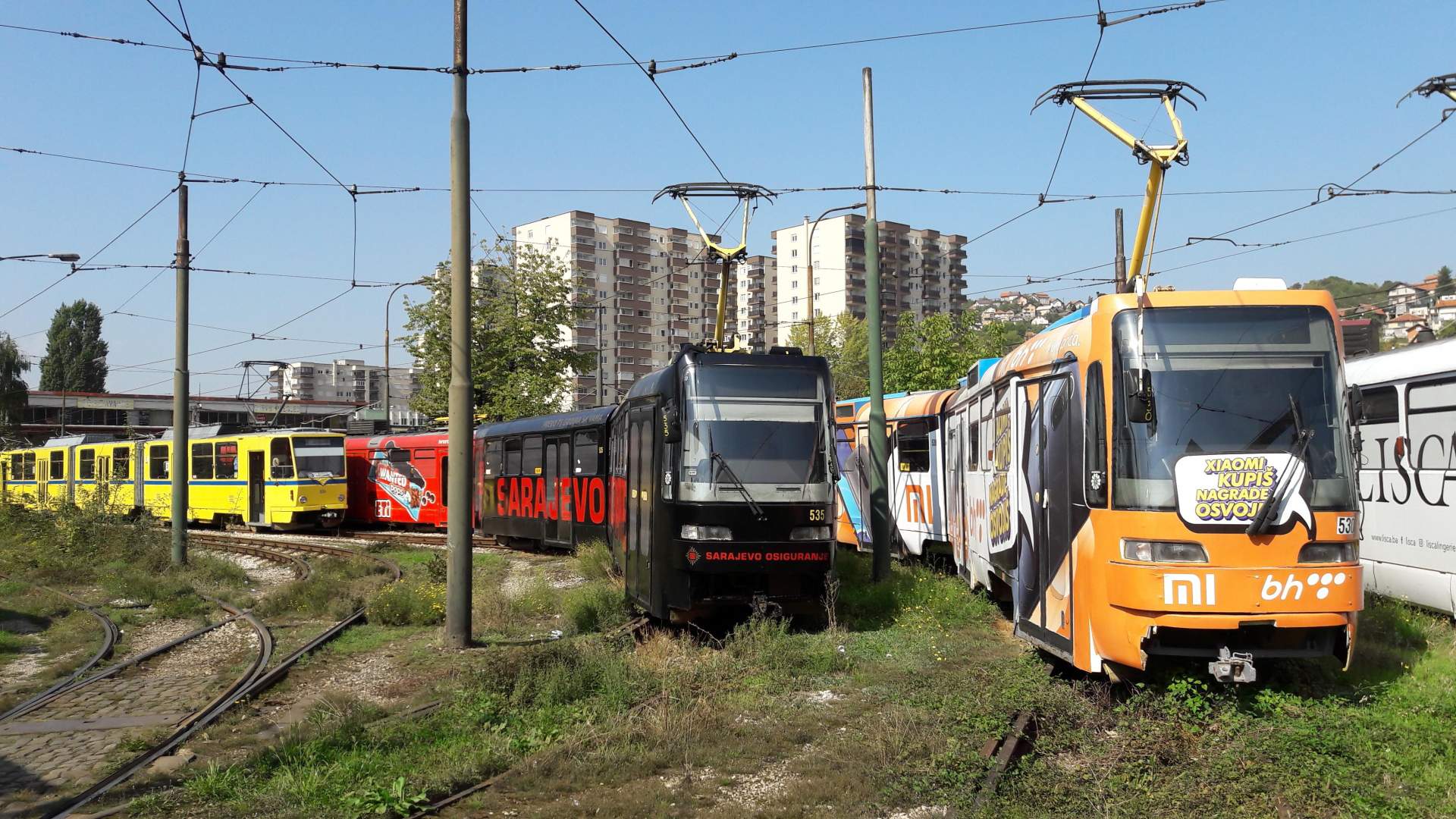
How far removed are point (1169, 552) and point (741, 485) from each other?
4970mm

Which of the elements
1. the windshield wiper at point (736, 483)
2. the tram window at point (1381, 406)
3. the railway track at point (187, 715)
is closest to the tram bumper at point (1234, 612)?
the windshield wiper at point (736, 483)

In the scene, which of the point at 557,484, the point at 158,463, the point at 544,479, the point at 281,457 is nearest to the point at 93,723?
the point at 557,484

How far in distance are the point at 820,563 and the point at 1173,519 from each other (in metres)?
4.84

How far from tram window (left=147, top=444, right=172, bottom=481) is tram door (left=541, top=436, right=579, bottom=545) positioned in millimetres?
16055

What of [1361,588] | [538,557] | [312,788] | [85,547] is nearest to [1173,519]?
[1361,588]

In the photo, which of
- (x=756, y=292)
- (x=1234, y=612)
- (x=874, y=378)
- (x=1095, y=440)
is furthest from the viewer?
(x=756, y=292)

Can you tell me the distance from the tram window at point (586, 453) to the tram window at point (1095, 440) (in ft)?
41.3

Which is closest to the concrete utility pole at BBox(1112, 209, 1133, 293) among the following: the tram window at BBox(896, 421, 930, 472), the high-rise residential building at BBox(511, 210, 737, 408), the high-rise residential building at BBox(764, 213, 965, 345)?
the tram window at BBox(896, 421, 930, 472)

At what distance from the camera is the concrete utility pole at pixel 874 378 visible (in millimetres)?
15508

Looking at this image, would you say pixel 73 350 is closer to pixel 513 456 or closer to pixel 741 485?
pixel 513 456

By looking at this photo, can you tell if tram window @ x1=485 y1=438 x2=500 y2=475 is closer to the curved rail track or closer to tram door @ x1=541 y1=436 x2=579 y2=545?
tram door @ x1=541 y1=436 x2=579 y2=545

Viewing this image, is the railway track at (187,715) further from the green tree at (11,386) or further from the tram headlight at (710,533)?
the green tree at (11,386)

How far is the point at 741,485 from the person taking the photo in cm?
1151

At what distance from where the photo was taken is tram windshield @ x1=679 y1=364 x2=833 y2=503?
38.0ft
